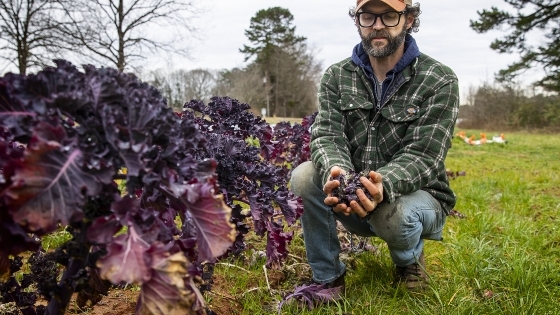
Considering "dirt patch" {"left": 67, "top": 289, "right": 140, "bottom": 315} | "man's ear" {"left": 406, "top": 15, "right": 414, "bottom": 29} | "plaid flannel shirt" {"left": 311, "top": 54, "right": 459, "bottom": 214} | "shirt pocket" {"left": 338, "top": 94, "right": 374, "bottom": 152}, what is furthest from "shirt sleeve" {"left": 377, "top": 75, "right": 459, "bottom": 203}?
"dirt patch" {"left": 67, "top": 289, "right": 140, "bottom": 315}

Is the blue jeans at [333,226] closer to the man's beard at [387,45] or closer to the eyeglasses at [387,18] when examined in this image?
the man's beard at [387,45]

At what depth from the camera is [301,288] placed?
2695 mm

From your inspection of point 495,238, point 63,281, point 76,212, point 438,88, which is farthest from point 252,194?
point 495,238

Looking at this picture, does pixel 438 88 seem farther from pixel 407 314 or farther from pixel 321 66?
pixel 321 66

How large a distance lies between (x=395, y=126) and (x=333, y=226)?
0.71 metres

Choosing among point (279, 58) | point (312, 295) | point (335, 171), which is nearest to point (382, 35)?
point (335, 171)

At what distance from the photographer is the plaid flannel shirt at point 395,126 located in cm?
273

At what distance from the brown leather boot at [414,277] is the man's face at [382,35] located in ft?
4.21

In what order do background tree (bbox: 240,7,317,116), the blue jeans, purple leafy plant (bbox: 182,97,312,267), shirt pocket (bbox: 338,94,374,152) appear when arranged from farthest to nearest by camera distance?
1. background tree (bbox: 240,7,317,116)
2. shirt pocket (bbox: 338,94,374,152)
3. the blue jeans
4. purple leafy plant (bbox: 182,97,312,267)

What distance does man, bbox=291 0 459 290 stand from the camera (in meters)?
2.72

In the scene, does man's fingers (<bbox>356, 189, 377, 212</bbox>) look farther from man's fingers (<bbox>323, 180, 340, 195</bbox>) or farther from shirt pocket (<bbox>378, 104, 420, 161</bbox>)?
shirt pocket (<bbox>378, 104, 420, 161</bbox>)

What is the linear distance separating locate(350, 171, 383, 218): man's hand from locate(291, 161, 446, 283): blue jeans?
9.9 inches

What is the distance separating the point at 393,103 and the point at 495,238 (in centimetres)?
182

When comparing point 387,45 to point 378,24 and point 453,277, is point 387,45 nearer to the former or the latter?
point 378,24
